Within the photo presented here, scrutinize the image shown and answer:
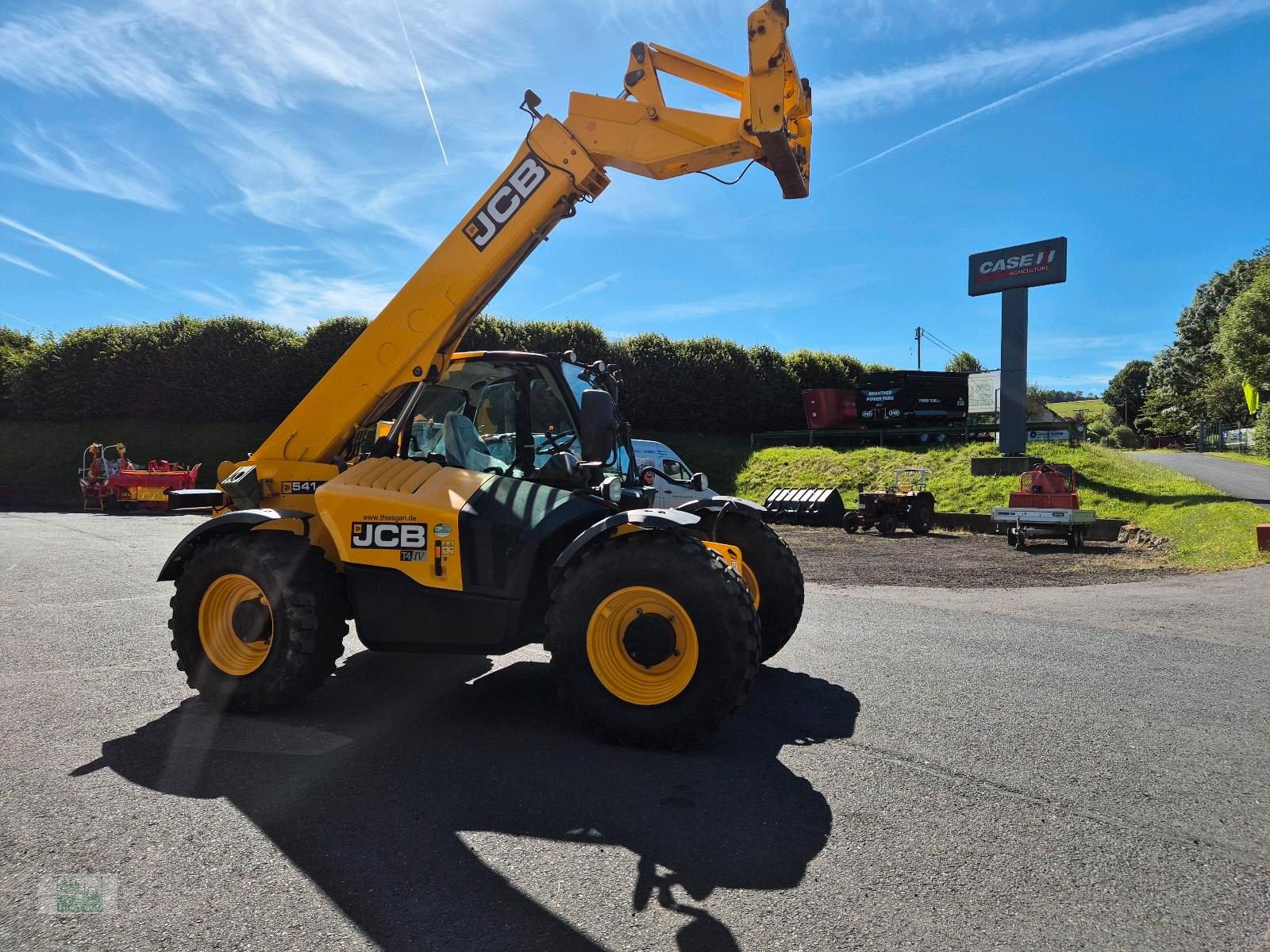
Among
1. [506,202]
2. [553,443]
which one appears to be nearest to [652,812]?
[553,443]

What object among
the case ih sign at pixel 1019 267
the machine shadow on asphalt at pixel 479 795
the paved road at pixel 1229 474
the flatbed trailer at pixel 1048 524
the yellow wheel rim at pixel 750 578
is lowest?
the machine shadow on asphalt at pixel 479 795

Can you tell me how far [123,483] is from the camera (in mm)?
24281

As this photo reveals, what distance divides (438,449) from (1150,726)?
15.1 ft

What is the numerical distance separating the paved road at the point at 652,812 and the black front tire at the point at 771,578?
0.42 meters

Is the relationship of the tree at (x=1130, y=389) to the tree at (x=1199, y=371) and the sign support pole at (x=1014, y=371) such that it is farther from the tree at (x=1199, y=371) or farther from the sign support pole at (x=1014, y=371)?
the sign support pole at (x=1014, y=371)

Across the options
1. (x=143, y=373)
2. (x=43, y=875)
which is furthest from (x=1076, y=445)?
(x=143, y=373)

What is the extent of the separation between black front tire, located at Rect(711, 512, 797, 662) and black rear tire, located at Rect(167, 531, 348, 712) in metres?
2.71

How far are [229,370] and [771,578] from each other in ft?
103

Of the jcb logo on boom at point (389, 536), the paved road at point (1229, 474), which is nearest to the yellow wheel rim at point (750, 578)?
the jcb logo on boom at point (389, 536)

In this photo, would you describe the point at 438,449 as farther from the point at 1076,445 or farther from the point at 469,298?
the point at 1076,445

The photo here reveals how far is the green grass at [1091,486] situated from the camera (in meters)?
14.8

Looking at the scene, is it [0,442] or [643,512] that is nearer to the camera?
[643,512]

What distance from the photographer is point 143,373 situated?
105 feet

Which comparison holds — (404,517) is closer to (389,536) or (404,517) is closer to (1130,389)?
(389,536)
